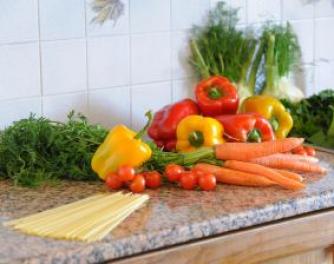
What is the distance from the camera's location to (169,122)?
2094 mm

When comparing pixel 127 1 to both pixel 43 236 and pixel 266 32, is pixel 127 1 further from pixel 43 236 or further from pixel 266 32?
pixel 43 236

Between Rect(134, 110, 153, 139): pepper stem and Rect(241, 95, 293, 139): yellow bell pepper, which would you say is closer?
Rect(134, 110, 153, 139): pepper stem

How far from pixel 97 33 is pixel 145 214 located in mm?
681

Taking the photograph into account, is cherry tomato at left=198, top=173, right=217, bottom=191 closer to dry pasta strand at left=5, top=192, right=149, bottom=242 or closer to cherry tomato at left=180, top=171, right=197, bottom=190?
cherry tomato at left=180, top=171, right=197, bottom=190

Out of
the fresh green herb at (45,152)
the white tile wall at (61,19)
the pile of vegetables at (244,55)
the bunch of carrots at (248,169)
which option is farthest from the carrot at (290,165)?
the white tile wall at (61,19)

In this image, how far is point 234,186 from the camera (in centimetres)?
181

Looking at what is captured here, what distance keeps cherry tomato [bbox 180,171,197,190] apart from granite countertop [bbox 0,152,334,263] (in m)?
0.01

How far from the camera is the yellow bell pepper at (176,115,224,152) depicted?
1.97m

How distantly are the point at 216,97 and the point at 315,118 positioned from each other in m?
0.30

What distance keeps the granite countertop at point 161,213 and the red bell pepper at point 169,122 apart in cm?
31

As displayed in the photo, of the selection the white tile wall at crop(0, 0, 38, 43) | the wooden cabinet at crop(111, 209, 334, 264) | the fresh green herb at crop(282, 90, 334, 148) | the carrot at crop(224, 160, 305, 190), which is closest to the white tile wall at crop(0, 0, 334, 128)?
the white tile wall at crop(0, 0, 38, 43)

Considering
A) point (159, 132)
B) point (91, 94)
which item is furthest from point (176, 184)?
point (91, 94)

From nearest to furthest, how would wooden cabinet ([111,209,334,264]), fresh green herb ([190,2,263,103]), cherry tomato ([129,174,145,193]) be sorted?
wooden cabinet ([111,209,334,264])
cherry tomato ([129,174,145,193])
fresh green herb ([190,2,263,103])

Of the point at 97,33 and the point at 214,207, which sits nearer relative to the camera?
the point at 214,207
